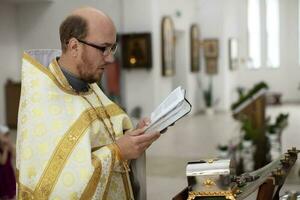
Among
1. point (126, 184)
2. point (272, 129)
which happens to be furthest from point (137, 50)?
point (126, 184)

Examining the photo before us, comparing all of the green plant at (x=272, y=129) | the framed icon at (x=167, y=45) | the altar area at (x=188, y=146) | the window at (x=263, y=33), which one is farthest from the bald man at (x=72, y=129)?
the window at (x=263, y=33)

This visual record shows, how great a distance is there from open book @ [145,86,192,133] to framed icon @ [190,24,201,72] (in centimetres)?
1325

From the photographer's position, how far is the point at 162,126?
1.49m

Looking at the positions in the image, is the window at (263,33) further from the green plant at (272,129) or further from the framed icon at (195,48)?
the green plant at (272,129)

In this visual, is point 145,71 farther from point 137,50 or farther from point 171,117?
point 171,117

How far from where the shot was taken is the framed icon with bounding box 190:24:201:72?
14.8 m

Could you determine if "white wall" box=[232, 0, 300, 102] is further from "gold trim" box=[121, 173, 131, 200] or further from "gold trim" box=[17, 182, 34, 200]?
"gold trim" box=[17, 182, 34, 200]

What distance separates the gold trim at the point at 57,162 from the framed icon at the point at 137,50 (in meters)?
9.68

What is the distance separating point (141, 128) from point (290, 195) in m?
0.76

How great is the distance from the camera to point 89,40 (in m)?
1.61

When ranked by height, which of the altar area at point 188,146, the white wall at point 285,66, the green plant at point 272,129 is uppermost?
the white wall at point 285,66

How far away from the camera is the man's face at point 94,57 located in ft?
5.26

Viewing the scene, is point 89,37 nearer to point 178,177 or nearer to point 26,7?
point 178,177

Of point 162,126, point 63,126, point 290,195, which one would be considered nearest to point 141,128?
point 162,126
